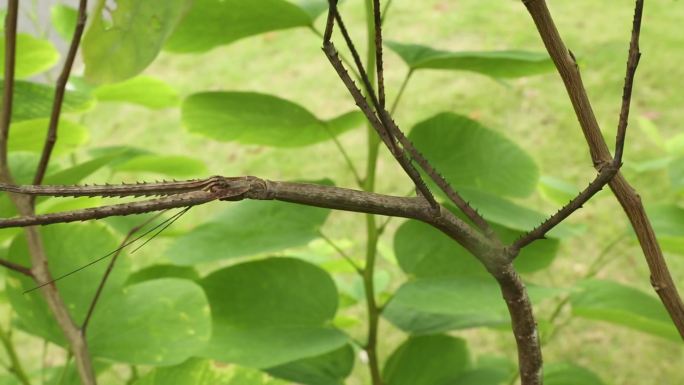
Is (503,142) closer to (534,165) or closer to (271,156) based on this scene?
(534,165)

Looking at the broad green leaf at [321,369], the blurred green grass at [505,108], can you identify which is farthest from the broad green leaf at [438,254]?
the blurred green grass at [505,108]

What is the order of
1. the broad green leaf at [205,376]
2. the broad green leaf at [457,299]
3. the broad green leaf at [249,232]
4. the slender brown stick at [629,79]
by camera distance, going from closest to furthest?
the slender brown stick at [629,79] → the broad green leaf at [205,376] → the broad green leaf at [457,299] → the broad green leaf at [249,232]

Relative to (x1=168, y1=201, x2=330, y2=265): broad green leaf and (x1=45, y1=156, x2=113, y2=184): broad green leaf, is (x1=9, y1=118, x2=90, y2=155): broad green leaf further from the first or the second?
(x1=168, y1=201, x2=330, y2=265): broad green leaf

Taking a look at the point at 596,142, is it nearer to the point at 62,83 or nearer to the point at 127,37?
the point at 127,37

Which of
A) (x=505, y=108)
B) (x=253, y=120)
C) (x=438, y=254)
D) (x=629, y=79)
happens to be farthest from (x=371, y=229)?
(x=505, y=108)

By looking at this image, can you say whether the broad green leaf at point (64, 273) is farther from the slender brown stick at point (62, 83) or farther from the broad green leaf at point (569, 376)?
the broad green leaf at point (569, 376)
